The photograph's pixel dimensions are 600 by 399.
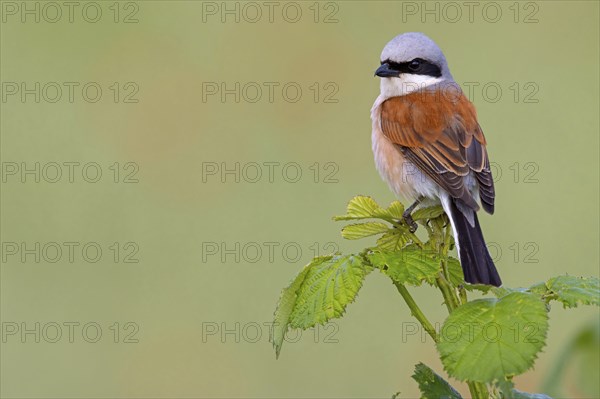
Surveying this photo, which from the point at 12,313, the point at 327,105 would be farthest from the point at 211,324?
the point at 327,105

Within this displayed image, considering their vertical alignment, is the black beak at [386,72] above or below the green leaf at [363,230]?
above

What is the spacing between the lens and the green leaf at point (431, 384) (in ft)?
5.20

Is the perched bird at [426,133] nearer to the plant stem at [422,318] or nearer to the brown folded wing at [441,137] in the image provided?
the brown folded wing at [441,137]

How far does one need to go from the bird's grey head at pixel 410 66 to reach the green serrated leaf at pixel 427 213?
0.93m

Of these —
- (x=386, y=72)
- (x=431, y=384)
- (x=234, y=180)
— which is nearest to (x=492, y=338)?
(x=431, y=384)

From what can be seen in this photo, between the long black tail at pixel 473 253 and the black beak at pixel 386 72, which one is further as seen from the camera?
the black beak at pixel 386 72

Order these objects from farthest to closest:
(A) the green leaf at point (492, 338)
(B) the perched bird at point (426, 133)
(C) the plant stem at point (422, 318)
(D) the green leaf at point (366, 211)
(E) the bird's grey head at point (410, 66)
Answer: (E) the bird's grey head at point (410, 66) < (B) the perched bird at point (426, 133) < (D) the green leaf at point (366, 211) < (C) the plant stem at point (422, 318) < (A) the green leaf at point (492, 338)

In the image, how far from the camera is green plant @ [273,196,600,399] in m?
1.36

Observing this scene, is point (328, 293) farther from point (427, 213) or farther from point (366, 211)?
point (427, 213)

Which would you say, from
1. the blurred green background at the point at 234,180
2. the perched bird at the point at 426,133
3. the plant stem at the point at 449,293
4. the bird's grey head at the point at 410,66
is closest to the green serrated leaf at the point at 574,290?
the plant stem at the point at 449,293

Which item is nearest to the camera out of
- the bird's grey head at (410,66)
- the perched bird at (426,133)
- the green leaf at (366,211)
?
the green leaf at (366,211)

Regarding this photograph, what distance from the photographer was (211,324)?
17.2ft

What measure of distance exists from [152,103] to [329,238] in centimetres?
245

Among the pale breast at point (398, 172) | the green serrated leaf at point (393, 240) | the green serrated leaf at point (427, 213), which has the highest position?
the pale breast at point (398, 172)
